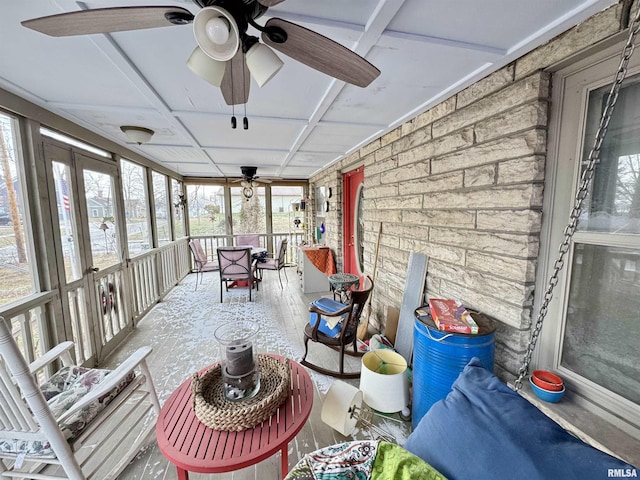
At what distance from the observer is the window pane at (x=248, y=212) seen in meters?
6.36

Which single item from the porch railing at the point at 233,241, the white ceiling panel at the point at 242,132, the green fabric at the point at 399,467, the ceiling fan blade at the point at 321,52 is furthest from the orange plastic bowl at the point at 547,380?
the porch railing at the point at 233,241

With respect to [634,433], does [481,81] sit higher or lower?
higher

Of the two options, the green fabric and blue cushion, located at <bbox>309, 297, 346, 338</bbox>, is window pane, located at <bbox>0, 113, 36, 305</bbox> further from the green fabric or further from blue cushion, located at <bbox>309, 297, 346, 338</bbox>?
the green fabric

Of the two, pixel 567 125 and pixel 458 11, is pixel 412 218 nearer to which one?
pixel 567 125

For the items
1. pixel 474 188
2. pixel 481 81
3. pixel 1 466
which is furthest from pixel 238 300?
pixel 481 81

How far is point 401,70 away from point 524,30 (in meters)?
0.58

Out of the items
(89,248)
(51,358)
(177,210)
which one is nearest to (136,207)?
(89,248)

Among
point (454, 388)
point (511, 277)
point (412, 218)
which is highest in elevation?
point (412, 218)

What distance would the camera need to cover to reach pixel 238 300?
13.8ft

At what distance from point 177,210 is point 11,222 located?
404 centimetres

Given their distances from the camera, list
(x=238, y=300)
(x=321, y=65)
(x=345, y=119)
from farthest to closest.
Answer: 1. (x=238, y=300)
2. (x=345, y=119)
3. (x=321, y=65)

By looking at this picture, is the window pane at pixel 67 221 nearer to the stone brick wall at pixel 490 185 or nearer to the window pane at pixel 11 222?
the window pane at pixel 11 222

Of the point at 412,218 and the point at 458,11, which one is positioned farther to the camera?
the point at 412,218

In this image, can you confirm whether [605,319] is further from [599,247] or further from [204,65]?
[204,65]
